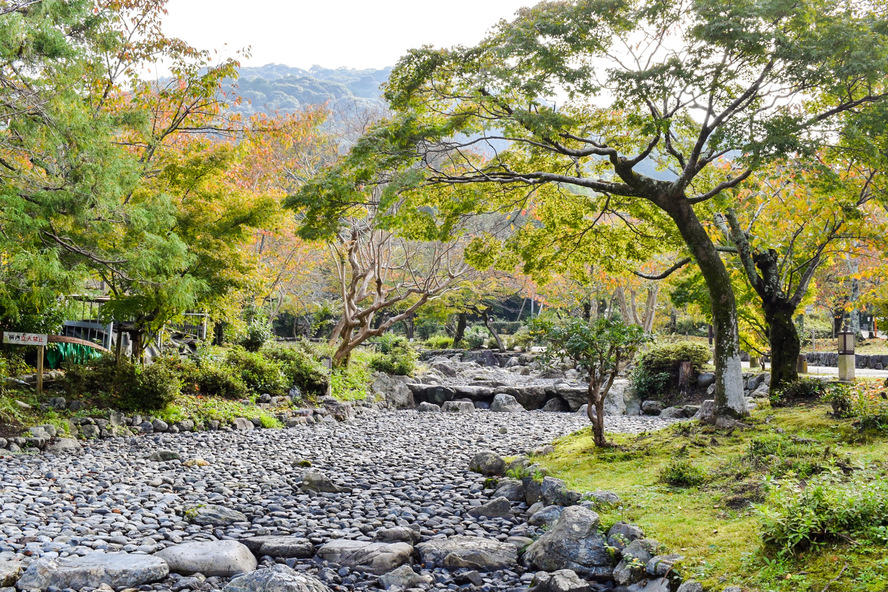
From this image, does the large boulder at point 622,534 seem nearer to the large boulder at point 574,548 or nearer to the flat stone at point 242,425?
the large boulder at point 574,548

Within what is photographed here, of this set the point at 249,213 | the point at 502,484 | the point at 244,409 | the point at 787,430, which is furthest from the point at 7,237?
the point at 787,430

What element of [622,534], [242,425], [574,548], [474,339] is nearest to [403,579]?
[574,548]

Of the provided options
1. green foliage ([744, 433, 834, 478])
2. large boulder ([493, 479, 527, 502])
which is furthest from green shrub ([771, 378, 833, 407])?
large boulder ([493, 479, 527, 502])

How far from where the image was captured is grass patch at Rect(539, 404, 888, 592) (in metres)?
3.12

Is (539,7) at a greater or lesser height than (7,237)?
greater

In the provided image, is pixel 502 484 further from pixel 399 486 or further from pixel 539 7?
pixel 539 7

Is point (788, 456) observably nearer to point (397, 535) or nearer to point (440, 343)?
point (397, 535)

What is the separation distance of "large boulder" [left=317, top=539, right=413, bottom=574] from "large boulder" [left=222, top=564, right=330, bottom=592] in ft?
1.93

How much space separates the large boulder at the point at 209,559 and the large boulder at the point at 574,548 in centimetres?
209

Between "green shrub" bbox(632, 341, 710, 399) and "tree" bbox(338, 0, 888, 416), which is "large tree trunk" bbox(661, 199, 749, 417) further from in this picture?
"green shrub" bbox(632, 341, 710, 399)

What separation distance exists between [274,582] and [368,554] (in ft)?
3.20

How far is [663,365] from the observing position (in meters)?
14.5

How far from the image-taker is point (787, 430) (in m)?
6.91

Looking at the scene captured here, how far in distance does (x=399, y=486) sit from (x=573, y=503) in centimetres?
227
